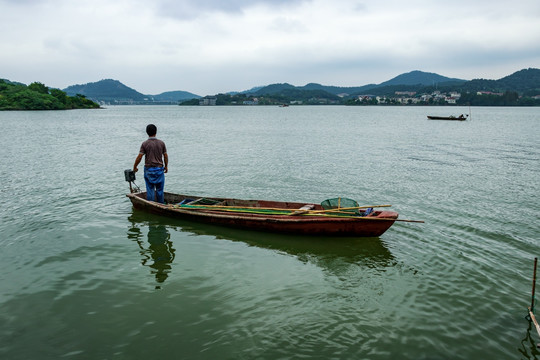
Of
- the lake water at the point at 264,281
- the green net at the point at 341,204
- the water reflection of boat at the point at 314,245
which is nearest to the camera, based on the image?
the lake water at the point at 264,281

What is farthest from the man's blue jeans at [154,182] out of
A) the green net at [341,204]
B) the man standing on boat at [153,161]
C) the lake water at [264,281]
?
the green net at [341,204]

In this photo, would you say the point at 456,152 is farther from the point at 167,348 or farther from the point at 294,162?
the point at 167,348

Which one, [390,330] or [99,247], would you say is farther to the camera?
[99,247]

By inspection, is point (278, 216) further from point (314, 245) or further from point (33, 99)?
point (33, 99)

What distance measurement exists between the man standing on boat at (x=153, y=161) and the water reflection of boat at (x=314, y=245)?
1.51 metres

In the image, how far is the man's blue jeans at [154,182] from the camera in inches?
470

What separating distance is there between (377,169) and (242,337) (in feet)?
60.2

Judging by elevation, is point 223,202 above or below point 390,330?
above

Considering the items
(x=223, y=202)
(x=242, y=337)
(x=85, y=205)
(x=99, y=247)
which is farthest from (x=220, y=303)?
(x=85, y=205)

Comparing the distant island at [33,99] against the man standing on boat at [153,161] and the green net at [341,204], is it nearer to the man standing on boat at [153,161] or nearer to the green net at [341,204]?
the man standing on boat at [153,161]

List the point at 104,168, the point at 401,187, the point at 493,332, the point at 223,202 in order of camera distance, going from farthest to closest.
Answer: the point at 104,168 → the point at 401,187 → the point at 223,202 → the point at 493,332

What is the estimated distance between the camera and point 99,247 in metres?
10.1

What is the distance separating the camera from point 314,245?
33.6 feet

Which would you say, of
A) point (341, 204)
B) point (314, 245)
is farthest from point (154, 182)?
point (341, 204)
